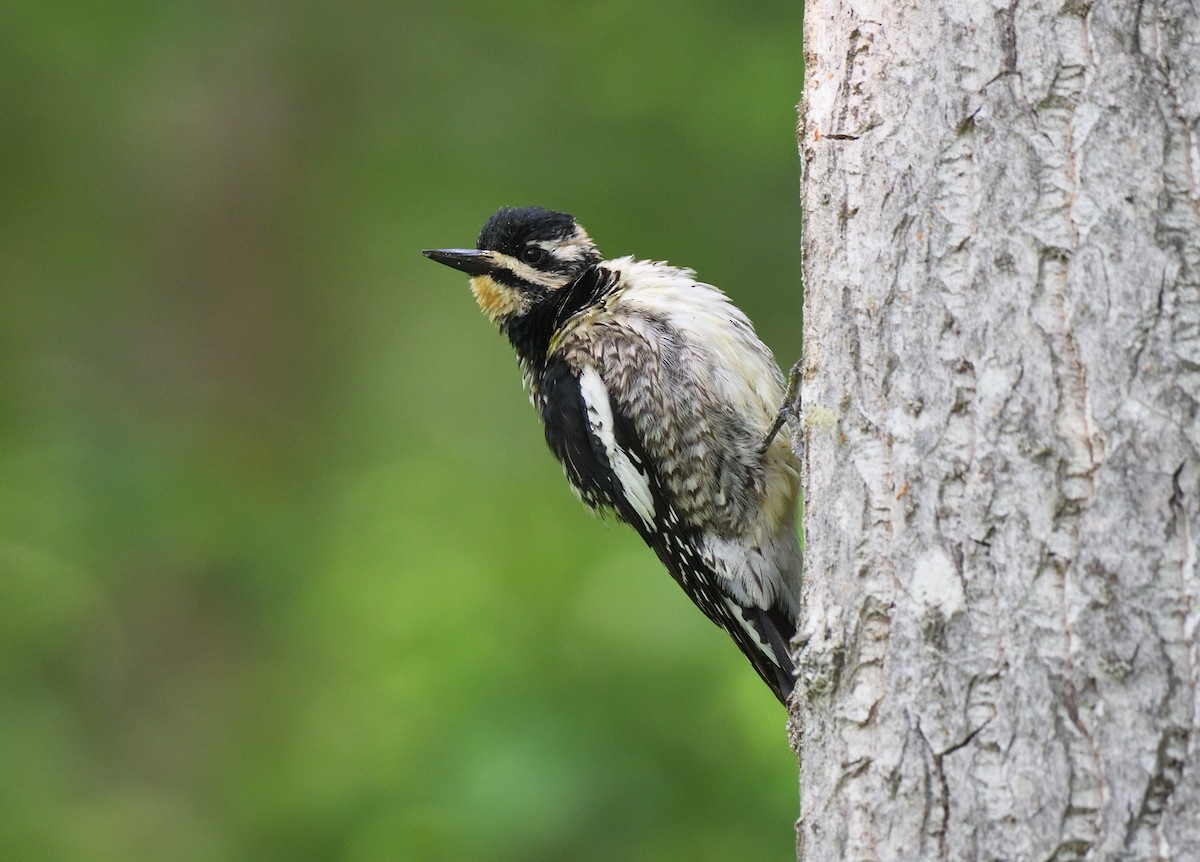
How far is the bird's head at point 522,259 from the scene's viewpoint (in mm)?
4352

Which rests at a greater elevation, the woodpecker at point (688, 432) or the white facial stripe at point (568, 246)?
the white facial stripe at point (568, 246)

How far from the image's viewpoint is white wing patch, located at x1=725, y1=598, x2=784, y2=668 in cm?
391

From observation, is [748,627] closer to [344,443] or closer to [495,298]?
[495,298]

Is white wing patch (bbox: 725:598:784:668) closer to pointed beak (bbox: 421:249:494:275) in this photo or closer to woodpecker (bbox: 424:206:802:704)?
woodpecker (bbox: 424:206:802:704)

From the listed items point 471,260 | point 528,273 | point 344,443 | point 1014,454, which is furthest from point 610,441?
point 344,443

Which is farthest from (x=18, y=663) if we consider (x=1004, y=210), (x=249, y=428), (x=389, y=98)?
(x=1004, y=210)

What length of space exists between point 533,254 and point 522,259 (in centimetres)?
4

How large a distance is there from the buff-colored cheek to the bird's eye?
0.37ft

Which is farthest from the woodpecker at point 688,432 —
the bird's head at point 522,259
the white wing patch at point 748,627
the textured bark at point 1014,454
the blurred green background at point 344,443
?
the textured bark at point 1014,454

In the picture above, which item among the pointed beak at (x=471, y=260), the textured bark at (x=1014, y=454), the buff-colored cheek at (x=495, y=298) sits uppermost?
the pointed beak at (x=471, y=260)

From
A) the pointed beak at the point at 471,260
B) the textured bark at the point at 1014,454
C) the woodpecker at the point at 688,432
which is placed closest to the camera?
the textured bark at the point at 1014,454

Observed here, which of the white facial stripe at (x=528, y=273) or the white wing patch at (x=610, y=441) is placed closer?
the white wing patch at (x=610, y=441)

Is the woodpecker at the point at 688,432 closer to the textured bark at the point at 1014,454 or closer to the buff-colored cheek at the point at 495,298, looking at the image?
the buff-colored cheek at the point at 495,298

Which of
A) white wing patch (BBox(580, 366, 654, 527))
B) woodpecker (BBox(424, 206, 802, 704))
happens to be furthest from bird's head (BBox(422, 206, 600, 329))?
white wing patch (BBox(580, 366, 654, 527))
